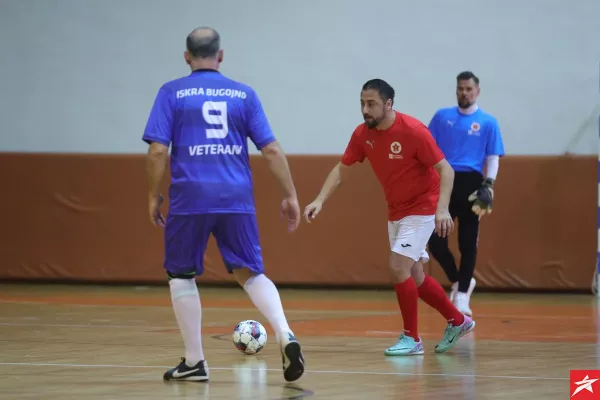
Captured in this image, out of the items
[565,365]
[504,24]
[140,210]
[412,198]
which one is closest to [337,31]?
[504,24]

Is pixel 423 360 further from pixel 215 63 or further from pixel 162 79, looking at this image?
pixel 162 79

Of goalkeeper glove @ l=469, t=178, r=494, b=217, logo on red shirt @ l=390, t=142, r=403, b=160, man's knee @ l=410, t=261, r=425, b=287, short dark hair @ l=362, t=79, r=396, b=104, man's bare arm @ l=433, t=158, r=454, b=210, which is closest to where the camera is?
man's bare arm @ l=433, t=158, r=454, b=210

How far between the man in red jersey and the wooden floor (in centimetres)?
28

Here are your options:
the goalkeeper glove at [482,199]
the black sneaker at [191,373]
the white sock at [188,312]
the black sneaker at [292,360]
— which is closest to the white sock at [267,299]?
the black sneaker at [292,360]

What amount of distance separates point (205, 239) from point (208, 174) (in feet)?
1.30

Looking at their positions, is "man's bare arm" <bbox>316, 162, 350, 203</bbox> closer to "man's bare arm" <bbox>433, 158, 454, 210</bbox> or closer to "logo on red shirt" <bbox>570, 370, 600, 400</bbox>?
"man's bare arm" <bbox>433, 158, 454, 210</bbox>

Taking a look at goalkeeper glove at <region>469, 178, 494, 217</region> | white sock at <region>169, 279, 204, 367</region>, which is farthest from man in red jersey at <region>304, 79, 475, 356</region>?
goalkeeper glove at <region>469, 178, 494, 217</region>

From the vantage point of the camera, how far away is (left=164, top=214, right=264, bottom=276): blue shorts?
21.4 feet

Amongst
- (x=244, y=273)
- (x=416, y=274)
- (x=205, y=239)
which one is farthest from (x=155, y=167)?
(x=416, y=274)

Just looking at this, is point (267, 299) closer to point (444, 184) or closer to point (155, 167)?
point (155, 167)

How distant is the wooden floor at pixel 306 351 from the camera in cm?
638

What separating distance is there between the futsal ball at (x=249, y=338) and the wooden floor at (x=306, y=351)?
8cm

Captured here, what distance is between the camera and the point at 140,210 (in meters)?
15.2

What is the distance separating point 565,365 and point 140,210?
875cm
